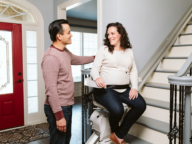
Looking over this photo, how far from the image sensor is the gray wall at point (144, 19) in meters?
2.48

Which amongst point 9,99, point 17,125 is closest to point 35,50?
point 9,99

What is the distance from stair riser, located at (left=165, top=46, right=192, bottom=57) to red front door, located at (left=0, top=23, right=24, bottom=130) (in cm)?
283

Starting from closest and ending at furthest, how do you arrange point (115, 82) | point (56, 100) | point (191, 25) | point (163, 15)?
point (56, 100) → point (115, 82) → point (163, 15) → point (191, 25)

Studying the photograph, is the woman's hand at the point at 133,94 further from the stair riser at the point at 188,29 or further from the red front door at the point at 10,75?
the red front door at the point at 10,75

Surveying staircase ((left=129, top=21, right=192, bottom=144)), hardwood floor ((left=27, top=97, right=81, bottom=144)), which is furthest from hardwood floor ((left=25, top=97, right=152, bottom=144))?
staircase ((left=129, top=21, right=192, bottom=144))

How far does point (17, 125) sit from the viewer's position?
369 centimetres

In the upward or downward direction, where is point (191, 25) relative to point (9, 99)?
upward

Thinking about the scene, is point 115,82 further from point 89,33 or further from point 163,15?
point 89,33

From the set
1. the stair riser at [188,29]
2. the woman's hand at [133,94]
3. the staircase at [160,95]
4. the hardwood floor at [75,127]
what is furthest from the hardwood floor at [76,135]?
the stair riser at [188,29]

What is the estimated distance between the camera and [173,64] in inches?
118

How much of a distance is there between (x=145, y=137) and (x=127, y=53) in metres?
1.05

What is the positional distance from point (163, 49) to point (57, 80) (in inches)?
84.8

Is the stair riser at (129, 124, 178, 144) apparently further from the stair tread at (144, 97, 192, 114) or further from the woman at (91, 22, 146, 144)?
the woman at (91, 22, 146, 144)

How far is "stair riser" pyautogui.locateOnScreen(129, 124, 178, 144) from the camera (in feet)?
6.67
